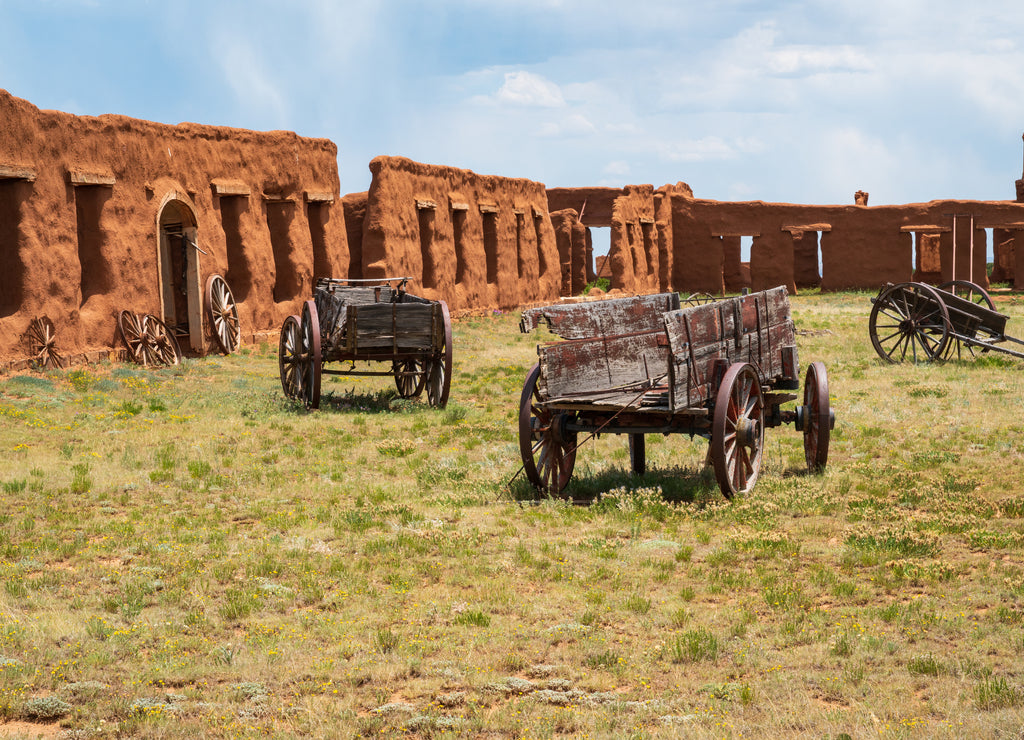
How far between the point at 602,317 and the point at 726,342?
132 centimetres

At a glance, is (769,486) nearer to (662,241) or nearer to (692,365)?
(692,365)

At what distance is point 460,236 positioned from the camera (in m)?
26.4

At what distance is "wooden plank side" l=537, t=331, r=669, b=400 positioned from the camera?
8.02m

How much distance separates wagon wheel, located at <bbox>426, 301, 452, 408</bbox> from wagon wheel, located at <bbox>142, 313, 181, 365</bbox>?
5725 mm

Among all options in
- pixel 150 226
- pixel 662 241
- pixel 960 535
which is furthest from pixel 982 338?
pixel 662 241

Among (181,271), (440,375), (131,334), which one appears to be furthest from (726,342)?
(181,271)

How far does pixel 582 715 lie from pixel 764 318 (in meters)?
5.02

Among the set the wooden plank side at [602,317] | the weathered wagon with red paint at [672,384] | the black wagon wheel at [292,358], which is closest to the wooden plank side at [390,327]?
the black wagon wheel at [292,358]

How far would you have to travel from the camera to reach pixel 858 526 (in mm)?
7121

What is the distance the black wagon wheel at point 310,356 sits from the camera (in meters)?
12.2

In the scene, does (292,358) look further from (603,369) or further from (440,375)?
(603,369)

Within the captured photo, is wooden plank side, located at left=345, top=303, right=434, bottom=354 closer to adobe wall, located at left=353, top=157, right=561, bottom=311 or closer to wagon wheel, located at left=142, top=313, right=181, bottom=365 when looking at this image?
wagon wheel, located at left=142, top=313, right=181, bottom=365

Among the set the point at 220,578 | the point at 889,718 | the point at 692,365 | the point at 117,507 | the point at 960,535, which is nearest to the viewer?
the point at 889,718

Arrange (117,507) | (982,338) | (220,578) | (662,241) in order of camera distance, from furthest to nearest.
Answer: (662,241)
(982,338)
(117,507)
(220,578)
